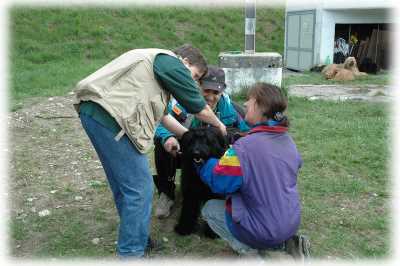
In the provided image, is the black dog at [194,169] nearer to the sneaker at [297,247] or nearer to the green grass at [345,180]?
the sneaker at [297,247]

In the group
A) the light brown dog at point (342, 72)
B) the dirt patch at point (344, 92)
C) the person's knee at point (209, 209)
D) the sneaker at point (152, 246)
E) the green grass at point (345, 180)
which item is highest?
the light brown dog at point (342, 72)

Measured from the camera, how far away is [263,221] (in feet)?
9.37

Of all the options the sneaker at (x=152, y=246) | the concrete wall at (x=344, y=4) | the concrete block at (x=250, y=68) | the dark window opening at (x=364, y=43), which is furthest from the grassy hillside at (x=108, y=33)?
the sneaker at (x=152, y=246)

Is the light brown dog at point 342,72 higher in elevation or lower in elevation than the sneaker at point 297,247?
higher

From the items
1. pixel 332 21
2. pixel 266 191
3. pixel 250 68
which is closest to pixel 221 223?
pixel 266 191

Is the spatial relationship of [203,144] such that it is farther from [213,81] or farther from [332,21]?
[332,21]

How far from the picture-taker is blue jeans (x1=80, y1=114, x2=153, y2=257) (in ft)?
9.70

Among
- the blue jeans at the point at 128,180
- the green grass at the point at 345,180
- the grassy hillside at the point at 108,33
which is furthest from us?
the grassy hillside at the point at 108,33

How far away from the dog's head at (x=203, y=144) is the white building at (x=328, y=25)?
1295 centimetres

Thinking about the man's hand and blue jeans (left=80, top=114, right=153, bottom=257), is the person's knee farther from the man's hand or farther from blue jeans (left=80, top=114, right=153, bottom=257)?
the man's hand

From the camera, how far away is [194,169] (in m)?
3.61

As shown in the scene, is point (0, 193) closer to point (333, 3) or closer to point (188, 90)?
point (188, 90)

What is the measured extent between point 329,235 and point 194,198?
1187 mm

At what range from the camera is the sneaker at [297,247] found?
9.96 feet
